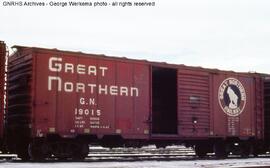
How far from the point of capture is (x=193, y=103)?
1911 cm

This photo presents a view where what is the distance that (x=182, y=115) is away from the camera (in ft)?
61.4

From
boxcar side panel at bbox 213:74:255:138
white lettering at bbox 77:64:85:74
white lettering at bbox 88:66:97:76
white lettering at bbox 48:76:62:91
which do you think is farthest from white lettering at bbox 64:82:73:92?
boxcar side panel at bbox 213:74:255:138

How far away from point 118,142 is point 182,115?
2997 millimetres

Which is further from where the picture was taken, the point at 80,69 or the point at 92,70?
the point at 92,70

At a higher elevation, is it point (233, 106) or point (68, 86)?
point (68, 86)

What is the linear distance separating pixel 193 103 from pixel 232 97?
2.31 m

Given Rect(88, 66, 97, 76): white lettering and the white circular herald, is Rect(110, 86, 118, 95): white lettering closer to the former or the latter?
Rect(88, 66, 97, 76): white lettering

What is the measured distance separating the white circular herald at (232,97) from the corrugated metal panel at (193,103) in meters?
0.87

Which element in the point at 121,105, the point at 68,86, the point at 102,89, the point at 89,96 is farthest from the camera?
the point at 121,105

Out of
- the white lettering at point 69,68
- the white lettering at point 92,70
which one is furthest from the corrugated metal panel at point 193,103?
the white lettering at point 69,68

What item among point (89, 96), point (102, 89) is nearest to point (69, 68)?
point (89, 96)

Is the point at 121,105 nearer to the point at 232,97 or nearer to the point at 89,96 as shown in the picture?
the point at 89,96

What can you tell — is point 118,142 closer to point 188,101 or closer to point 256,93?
point 188,101

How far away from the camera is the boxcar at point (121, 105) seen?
623 inches
